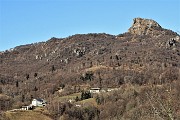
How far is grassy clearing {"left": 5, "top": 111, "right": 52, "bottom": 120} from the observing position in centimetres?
11852

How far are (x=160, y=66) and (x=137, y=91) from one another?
56.6 metres

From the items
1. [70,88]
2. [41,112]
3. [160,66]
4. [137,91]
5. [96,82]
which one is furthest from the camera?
[160,66]

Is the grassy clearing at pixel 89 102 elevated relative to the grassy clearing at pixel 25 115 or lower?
elevated

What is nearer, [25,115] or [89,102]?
[25,115]

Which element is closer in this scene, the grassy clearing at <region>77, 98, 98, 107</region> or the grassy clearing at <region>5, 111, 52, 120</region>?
the grassy clearing at <region>5, 111, 52, 120</region>

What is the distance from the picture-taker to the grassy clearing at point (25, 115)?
11852 centimetres

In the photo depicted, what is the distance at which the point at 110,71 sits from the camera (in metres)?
190

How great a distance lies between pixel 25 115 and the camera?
12188 cm

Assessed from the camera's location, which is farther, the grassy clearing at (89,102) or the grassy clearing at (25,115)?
the grassy clearing at (89,102)

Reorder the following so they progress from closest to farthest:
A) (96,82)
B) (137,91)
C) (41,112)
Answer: (41,112) → (137,91) → (96,82)

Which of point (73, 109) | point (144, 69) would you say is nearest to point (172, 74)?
point (144, 69)

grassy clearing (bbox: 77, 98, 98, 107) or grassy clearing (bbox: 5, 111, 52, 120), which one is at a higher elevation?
grassy clearing (bbox: 77, 98, 98, 107)

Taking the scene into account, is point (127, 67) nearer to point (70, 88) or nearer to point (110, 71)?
point (110, 71)

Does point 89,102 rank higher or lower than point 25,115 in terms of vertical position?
higher
